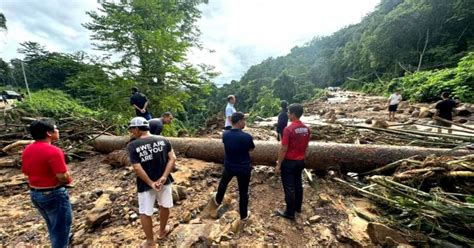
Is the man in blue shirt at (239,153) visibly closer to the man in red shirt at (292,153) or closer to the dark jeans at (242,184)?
the dark jeans at (242,184)

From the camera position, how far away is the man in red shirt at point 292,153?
3.44 metres

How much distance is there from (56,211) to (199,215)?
1.70 metres

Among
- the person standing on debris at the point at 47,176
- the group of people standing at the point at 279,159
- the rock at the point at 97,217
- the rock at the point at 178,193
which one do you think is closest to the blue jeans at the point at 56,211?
the person standing on debris at the point at 47,176

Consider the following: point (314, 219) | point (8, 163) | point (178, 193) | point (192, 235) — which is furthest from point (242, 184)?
point (8, 163)

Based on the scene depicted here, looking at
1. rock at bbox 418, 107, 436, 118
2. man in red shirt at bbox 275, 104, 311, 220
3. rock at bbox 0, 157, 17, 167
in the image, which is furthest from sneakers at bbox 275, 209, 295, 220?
rock at bbox 418, 107, 436, 118

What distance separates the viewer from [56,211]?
107 inches

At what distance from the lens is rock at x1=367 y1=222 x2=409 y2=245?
2805 mm

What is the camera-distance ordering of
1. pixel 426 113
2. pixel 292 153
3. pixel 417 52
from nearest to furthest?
1. pixel 292 153
2. pixel 426 113
3. pixel 417 52

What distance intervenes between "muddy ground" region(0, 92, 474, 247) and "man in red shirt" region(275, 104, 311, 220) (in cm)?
29

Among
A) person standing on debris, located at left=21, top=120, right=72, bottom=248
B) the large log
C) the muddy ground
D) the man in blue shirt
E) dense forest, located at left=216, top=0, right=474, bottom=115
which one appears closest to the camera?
person standing on debris, located at left=21, top=120, right=72, bottom=248

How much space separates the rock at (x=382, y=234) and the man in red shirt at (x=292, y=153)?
0.97 metres

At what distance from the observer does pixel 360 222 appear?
10.9 ft

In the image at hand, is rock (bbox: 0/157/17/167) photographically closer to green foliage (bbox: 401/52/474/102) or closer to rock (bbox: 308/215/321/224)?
rock (bbox: 308/215/321/224)

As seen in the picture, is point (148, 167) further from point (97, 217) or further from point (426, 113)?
point (426, 113)
